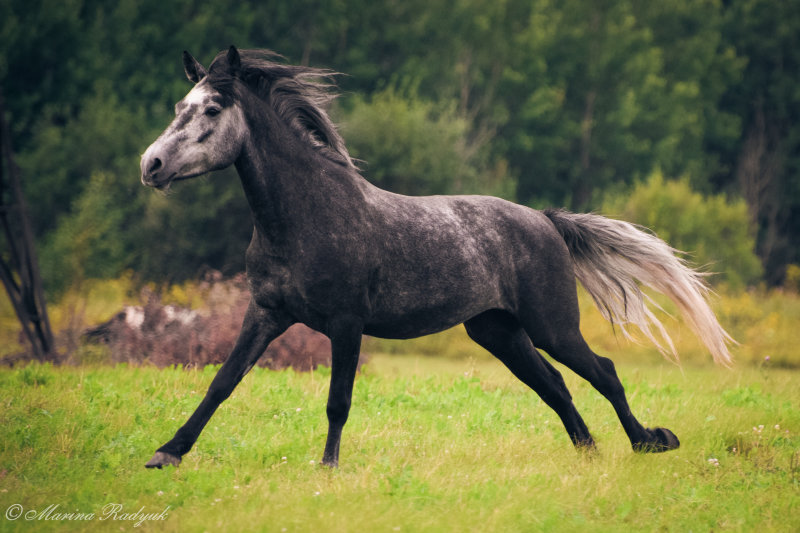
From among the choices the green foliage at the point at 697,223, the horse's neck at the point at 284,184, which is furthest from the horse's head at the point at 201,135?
the green foliage at the point at 697,223

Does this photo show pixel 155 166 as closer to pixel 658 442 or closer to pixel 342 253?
pixel 342 253

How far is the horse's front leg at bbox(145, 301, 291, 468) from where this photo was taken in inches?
203

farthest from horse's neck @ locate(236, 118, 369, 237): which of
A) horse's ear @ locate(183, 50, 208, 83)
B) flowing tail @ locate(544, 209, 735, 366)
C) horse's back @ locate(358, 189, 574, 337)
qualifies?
flowing tail @ locate(544, 209, 735, 366)

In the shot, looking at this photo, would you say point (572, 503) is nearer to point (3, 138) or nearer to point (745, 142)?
point (3, 138)

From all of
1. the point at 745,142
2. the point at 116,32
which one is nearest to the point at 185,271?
the point at 116,32

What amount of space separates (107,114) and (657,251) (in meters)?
22.5

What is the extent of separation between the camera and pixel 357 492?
480 centimetres

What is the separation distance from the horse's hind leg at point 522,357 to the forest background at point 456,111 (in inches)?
472

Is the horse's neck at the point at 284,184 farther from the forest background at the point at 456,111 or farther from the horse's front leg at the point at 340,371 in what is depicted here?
the forest background at the point at 456,111

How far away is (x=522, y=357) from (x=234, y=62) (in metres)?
3.12

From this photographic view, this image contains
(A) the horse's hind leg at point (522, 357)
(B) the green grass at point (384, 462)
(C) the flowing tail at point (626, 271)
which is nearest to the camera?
(B) the green grass at point (384, 462)

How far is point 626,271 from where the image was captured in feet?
22.4

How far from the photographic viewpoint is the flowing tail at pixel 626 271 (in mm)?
6766

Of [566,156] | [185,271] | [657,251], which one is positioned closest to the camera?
[657,251]
